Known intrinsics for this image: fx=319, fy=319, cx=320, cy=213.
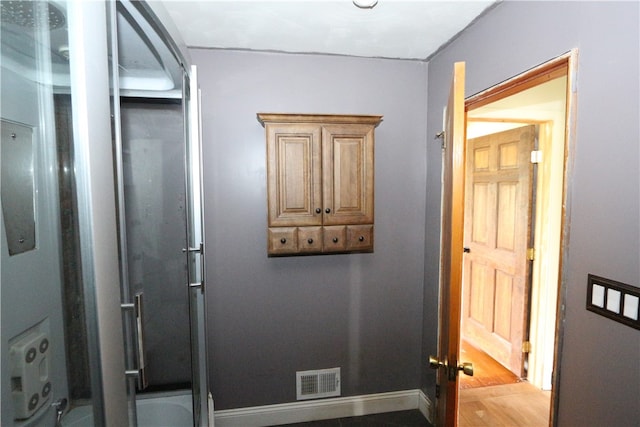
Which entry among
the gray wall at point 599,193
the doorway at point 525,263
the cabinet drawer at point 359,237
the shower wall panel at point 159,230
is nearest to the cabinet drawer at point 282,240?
the cabinet drawer at point 359,237

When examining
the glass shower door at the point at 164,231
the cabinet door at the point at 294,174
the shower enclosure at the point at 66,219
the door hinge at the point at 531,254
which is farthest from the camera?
the door hinge at the point at 531,254

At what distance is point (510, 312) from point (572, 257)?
1864mm

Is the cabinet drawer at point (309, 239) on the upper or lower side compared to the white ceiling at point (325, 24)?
lower

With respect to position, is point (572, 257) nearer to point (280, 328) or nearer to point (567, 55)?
point (567, 55)

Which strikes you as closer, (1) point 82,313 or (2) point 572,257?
(1) point 82,313

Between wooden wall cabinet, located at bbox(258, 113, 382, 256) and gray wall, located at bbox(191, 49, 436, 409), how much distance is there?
0.61 ft

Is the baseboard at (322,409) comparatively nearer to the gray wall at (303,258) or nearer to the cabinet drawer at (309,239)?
the gray wall at (303,258)

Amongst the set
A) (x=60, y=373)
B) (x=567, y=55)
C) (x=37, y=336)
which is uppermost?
(x=567, y=55)

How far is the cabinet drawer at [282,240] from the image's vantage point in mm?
1917

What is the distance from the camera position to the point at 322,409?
2.17 m

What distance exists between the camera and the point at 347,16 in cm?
160

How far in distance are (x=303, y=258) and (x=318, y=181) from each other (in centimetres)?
53

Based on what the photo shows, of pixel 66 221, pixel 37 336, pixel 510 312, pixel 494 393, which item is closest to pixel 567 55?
pixel 66 221

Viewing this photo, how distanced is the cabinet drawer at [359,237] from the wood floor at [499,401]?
4.67 ft
